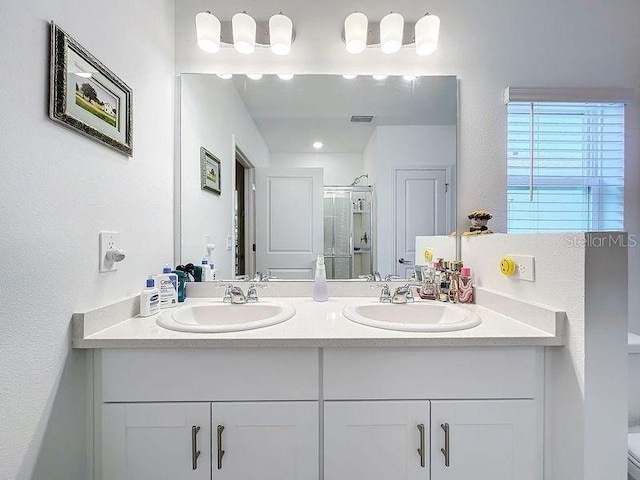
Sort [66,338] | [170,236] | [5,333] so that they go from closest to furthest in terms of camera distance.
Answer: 1. [5,333]
2. [66,338]
3. [170,236]

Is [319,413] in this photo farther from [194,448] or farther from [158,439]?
[158,439]

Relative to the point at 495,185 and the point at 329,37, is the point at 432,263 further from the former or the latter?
the point at 329,37

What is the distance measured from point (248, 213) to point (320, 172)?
1.38 ft

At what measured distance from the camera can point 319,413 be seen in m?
0.91

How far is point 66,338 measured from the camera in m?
0.84

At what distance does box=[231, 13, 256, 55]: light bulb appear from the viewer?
4.45 ft

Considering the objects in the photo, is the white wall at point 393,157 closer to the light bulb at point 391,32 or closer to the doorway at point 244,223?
the light bulb at point 391,32

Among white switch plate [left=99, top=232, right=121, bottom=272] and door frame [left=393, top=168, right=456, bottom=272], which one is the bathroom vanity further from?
door frame [left=393, top=168, right=456, bottom=272]

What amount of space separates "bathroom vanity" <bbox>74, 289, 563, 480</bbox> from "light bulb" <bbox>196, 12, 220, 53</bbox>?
124 cm

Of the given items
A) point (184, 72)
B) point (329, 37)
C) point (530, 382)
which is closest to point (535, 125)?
point (329, 37)

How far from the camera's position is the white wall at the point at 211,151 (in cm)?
145

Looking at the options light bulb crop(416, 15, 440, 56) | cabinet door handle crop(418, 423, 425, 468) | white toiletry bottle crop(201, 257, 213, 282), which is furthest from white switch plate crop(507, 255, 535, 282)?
white toiletry bottle crop(201, 257, 213, 282)

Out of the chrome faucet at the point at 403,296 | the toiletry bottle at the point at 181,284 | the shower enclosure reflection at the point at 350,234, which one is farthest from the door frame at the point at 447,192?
the toiletry bottle at the point at 181,284

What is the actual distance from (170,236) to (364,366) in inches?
42.2
